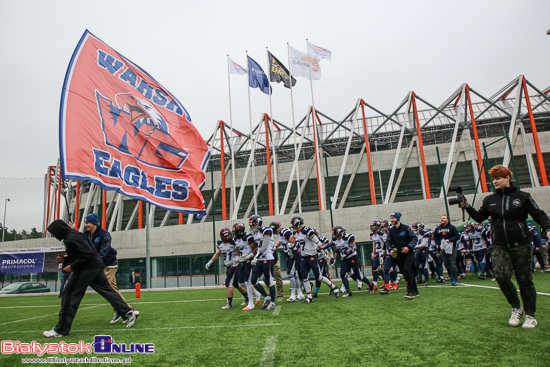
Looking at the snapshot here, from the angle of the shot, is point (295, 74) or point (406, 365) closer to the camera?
point (406, 365)

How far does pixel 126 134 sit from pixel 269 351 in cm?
948

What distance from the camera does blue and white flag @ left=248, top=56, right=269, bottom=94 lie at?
30.6 metres

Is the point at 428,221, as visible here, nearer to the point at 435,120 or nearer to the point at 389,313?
the point at 435,120

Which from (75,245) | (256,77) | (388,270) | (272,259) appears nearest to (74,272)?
(75,245)

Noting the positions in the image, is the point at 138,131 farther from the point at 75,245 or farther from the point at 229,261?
the point at 75,245

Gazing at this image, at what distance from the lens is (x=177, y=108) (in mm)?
14680

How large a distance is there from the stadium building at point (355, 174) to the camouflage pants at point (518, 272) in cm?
2109

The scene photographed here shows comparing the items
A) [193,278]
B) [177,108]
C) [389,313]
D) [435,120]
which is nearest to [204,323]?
[389,313]

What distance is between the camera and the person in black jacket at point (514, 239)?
15.5 feet

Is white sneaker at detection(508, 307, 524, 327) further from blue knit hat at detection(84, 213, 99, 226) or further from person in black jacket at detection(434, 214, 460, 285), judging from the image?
blue knit hat at detection(84, 213, 99, 226)

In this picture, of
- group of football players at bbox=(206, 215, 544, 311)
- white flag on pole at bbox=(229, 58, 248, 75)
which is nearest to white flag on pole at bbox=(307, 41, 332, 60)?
white flag on pole at bbox=(229, 58, 248, 75)

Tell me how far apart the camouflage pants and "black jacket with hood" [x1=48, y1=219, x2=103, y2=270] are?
6715mm

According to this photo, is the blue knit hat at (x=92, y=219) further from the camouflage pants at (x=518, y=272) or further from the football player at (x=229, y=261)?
the camouflage pants at (x=518, y=272)

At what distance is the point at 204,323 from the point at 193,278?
18401 mm
